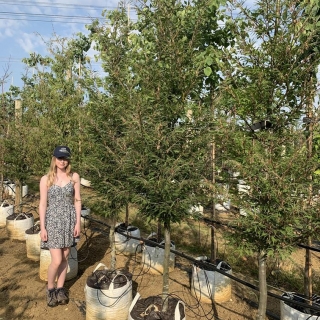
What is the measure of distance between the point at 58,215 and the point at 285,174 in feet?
9.32

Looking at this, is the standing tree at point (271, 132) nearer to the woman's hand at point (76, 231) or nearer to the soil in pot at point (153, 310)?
the soil in pot at point (153, 310)

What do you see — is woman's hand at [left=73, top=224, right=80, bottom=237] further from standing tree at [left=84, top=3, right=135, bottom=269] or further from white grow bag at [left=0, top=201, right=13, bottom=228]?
white grow bag at [left=0, top=201, right=13, bottom=228]

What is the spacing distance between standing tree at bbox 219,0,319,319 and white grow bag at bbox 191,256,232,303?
155cm

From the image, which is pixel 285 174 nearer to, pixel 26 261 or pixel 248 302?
pixel 248 302

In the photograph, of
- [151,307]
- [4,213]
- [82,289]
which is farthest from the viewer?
[4,213]

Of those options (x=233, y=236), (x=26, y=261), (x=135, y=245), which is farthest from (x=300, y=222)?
(x=26, y=261)

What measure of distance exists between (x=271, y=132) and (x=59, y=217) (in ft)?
9.26

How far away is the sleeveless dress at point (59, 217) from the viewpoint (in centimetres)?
388

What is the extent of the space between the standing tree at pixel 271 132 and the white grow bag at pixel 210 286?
1552mm

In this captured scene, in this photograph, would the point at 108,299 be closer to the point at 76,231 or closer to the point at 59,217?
the point at 76,231

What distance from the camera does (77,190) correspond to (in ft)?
13.3

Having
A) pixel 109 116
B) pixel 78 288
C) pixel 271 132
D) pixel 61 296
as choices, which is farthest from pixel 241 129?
pixel 78 288

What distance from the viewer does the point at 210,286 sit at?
4.47 meters

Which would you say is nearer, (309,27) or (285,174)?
(285,174)
